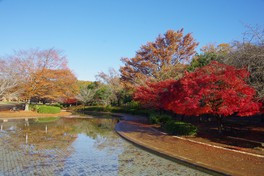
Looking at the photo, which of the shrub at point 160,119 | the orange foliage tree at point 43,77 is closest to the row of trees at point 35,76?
the orange foliage tree at point 43,77

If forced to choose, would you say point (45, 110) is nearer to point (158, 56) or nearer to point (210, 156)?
point (158, 56)

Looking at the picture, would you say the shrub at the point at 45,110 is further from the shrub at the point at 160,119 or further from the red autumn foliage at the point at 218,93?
the red autumn foliage at the point at 218,93

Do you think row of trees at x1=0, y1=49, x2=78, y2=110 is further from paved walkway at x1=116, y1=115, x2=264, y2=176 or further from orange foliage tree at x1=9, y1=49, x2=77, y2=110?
paved walkway at x1=116, y1=115, x2=264, y2=176

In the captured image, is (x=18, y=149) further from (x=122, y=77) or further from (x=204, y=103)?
(x=122, y=77)

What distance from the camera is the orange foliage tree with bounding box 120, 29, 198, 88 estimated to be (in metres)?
40.9

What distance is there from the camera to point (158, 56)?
136 ft

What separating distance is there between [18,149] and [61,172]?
471 centimetres

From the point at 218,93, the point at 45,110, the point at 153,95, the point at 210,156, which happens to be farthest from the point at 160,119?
the point at 45,110

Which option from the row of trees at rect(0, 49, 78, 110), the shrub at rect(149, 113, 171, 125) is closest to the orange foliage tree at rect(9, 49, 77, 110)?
the row of trees at rect(0, 49, 78, 110)

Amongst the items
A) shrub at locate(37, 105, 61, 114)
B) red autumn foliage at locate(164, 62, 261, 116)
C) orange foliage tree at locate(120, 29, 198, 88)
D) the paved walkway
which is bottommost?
the paved walkway

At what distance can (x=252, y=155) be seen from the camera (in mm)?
10000

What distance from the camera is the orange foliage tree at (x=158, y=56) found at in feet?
134

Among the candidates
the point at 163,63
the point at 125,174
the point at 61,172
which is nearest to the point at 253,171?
the point at 125,174

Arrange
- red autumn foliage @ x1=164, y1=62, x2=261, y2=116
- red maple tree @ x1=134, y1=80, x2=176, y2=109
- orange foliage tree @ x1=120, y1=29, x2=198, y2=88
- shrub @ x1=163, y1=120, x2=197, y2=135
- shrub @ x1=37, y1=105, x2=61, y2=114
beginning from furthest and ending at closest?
orange foliage tree @ x1=120, y1=29, x2=198, y2=88 < shrub @ x1=37, y1=105, x2=61, y2=114 < red maple tree @ x1=134, y1=80, x2=176, y2=109 < shrub @ x1=163, y1=120, x2=197, y2=135 < red autumn foliage @ x1=164, y1=62, x2=261, y2=116
